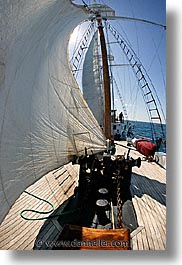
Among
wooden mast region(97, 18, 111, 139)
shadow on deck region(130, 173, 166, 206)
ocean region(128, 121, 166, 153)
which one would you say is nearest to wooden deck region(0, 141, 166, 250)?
shadow on deck region(130, 173, 166, 206)

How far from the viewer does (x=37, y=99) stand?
1.67 metres

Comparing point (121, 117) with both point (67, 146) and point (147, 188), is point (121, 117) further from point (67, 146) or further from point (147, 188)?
point (147, 188)

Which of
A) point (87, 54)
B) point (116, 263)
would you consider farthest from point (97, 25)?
point (116, 263)

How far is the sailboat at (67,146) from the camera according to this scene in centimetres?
138

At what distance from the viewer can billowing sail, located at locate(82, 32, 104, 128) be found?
229 centimetres

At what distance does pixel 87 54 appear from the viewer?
2.25 meters

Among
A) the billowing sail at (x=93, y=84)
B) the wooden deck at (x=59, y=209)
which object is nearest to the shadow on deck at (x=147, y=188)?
the wooden deck at (x=59, y=209)

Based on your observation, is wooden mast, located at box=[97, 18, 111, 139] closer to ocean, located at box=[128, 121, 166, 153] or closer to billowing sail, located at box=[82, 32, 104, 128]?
billowing sail, located at box=[82, 32, 104, 128]

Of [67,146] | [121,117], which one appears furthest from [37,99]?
[121,117]

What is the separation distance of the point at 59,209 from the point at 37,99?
2.72 feet

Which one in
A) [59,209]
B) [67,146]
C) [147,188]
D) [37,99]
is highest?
[37,99]

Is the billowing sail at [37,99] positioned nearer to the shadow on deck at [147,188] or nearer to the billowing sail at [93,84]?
the billowing sail at [93,84]

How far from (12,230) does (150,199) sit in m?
1.04

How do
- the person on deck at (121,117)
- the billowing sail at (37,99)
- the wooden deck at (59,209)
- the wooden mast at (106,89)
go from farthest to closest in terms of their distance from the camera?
the wooden mast at (106,89), the person on deck at (121,117), the wooden deck at (59,209), the billowing sail at (37,99)
